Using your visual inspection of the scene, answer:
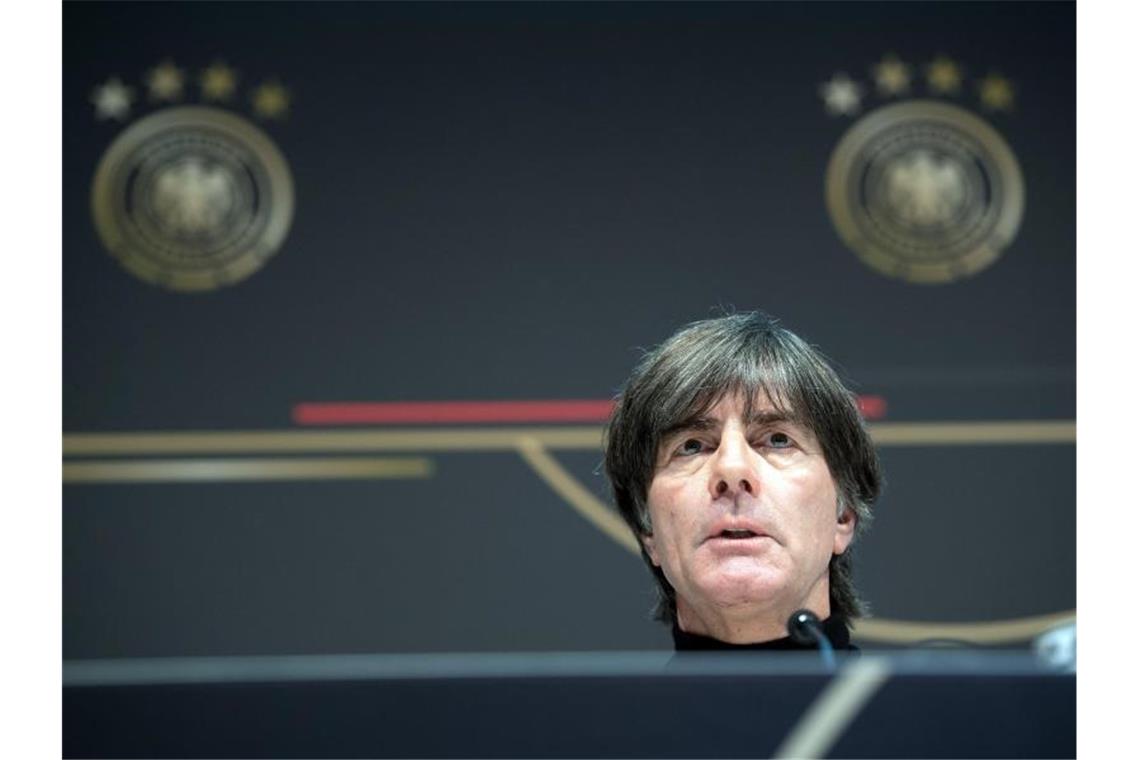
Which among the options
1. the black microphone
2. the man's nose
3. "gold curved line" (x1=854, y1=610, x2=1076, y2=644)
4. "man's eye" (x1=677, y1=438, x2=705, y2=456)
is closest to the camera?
the black microphone

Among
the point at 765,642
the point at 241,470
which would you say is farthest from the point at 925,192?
the point at 765,642

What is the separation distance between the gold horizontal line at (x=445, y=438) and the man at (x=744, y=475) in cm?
220

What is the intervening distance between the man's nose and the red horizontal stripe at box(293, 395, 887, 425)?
7.84ft

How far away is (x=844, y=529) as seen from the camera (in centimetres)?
203

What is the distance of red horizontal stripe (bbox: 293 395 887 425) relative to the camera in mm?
4250

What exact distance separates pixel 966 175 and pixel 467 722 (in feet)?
11.9

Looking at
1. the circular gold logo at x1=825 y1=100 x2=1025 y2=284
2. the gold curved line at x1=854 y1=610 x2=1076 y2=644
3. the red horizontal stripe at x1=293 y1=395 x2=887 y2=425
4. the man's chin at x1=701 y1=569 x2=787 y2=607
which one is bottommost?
the man's chin at x1=701 y1=569 x2=787 y2=607

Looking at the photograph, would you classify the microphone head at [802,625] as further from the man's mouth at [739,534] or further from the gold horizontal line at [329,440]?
the gold horizontal line at [329,440]

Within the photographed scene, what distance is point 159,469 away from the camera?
4273mm

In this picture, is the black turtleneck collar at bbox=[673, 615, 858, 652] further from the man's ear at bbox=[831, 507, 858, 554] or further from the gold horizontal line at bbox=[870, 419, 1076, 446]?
the gold horizontal line at bbox=[870, 419, 1076, 446]

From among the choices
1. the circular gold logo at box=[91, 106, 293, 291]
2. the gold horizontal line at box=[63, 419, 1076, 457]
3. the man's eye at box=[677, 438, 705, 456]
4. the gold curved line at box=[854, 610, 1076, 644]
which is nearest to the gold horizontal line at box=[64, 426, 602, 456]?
the gold horizontal line at box=[63, 419, 1076, 457]

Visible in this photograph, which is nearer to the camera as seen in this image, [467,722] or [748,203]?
[467,722]

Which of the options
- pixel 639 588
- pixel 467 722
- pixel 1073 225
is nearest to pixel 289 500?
pixel 639 588

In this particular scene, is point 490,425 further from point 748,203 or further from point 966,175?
point 966,175
